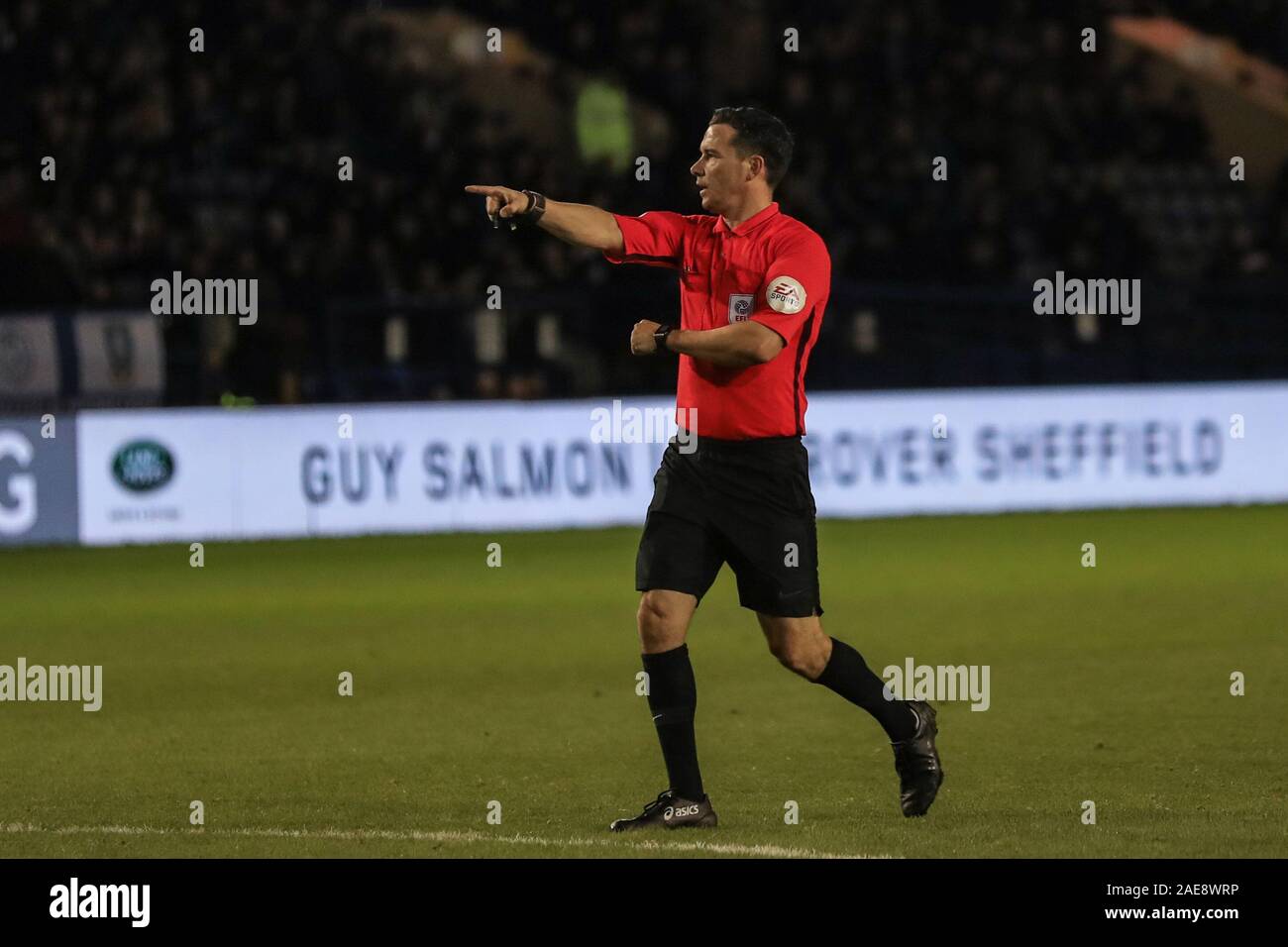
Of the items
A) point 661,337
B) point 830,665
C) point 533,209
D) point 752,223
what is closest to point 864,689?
point 830,665

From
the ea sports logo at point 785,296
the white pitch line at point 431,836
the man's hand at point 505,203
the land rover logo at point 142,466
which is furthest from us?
the land rover logo at point 142,466

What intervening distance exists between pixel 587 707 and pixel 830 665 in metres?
3.04

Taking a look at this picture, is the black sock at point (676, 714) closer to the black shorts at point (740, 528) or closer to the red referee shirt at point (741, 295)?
the black shorts at point (740, 528)

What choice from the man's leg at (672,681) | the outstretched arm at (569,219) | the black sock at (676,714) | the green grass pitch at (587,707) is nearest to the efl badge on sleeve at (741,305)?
the outstretched arm at (569,219)

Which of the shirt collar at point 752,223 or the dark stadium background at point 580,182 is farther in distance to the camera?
the dark stadium background at point 580,182

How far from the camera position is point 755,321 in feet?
22.0

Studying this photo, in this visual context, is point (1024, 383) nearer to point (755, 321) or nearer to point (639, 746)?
point (639, 746)

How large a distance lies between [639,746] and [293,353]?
423 inches

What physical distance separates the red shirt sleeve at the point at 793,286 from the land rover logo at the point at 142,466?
1189 cm

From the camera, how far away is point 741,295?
6.97m

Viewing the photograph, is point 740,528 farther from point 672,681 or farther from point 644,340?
point 644,340

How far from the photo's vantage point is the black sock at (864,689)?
7152 mm

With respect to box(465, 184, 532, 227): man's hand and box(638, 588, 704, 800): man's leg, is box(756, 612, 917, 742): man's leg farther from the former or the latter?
box(465, 184, 532, 227): man's hand
